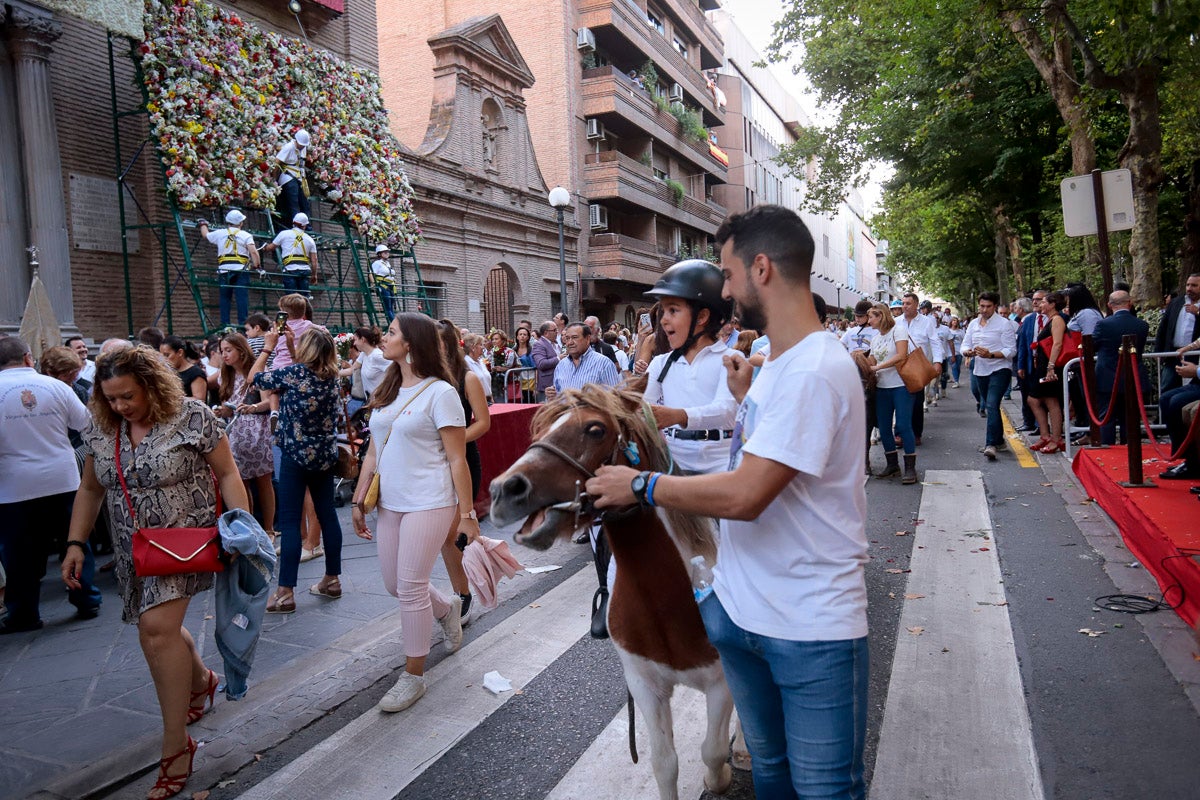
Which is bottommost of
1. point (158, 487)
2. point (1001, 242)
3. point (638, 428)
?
point (158, 487)

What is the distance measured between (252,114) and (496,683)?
35.9 ft

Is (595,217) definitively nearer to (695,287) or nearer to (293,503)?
(293,503)

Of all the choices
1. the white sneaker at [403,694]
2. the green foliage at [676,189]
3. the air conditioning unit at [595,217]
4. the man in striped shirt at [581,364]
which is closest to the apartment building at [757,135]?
the green foliage at [676,189]

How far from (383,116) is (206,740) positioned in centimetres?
1375

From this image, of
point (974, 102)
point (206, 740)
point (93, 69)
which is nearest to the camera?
point (206, 740)

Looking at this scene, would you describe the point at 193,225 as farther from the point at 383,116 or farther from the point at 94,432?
the point at 94,432

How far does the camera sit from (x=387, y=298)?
51.8ft

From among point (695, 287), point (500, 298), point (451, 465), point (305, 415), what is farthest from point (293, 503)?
point (500, 298)

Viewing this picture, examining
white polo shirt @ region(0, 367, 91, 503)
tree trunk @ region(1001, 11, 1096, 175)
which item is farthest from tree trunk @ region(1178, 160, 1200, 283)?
white polo shirt @ region(0, 367, 91, 503)

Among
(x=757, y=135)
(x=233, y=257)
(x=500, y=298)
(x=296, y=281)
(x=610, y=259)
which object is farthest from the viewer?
(x=757, y=135)

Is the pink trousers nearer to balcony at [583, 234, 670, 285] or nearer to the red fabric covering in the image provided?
the red fabric covering

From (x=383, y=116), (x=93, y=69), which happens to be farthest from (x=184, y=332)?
(x=383, y=116)

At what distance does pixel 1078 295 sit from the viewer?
33.8 feet

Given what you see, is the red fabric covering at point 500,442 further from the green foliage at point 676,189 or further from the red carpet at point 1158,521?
the green foliage at point 676,189
